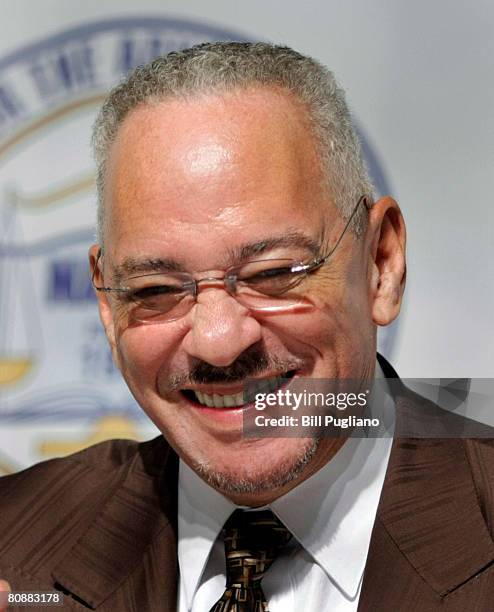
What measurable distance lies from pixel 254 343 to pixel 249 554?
14.4 inches

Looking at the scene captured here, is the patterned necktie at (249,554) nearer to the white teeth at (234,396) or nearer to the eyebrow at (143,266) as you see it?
the white teeth at (234,396)

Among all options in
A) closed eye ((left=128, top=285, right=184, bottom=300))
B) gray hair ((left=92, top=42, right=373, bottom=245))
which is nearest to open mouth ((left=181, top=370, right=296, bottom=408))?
closed eye ((left=128, top=285, right=184, bottom=300))

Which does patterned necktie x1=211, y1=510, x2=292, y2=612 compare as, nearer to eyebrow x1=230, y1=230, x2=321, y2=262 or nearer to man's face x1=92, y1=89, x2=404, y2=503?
man's face x1=92, y1=89, x2=404, y2=503

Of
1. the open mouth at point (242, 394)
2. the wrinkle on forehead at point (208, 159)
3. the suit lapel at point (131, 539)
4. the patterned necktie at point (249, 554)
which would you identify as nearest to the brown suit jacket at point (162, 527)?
the suit lapel at point (131, 539)

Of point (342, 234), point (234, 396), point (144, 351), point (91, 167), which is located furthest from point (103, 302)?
point (91, 167)

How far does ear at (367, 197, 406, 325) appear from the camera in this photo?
1.39 m

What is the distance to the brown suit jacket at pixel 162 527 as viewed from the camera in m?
1.28

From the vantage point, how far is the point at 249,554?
4.51 ft

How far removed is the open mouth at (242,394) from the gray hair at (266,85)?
270 millimetres

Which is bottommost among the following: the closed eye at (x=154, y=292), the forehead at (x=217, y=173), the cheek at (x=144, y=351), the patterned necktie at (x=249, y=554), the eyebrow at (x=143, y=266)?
the patterned necktie at (x=249, y=554)

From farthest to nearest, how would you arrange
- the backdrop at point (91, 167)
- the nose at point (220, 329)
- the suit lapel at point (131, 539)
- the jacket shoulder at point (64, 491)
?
the backdrop at point (91, 167), the jacket shoulder at point (64, 491), the suit lapel at point (131, 539), the nose at point (220, 329)

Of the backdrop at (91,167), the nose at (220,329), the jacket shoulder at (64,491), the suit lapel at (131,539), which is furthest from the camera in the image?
→ the backdrop at (91,167)

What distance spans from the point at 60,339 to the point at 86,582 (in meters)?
0.79

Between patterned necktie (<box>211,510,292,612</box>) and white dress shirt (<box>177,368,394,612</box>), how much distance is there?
0.07ft
